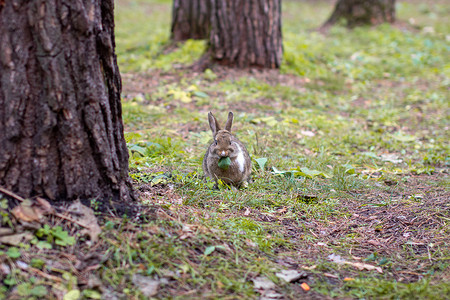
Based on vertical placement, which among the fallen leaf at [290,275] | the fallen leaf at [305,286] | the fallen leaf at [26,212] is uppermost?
the fallen leaf at [26,212]

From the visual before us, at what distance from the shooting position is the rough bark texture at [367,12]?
12086mm

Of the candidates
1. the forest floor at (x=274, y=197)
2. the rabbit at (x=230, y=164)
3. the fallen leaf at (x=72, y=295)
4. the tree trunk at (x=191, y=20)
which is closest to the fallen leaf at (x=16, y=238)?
the forest floor at (x=274, y=197)

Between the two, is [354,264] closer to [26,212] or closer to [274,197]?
[274,197]

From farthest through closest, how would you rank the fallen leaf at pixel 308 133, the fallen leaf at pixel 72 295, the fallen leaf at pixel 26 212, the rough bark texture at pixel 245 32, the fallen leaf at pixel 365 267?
the rough bark texture at pixel 245 32, the fallen leaf at pixel 308 133, the fallen leaf at pixel 365 267, the fallen leaf at pixel 26 212, the fallen leaf at pixel 72 295

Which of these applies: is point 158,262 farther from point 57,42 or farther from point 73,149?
point 57,42

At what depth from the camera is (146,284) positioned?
8.37ft

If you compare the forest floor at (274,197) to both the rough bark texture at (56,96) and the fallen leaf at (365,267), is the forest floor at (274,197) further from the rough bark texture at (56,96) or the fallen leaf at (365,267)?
the rough bark texture at (56,96)

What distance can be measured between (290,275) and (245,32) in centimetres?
555

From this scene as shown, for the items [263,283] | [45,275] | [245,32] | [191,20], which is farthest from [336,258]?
[191,20]

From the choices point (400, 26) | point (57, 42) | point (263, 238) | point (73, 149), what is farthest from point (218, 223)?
point (400, 26)

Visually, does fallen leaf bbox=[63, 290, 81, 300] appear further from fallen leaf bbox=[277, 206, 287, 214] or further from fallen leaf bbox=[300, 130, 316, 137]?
fallen leaf bbox=[300, 130, 316, 137]

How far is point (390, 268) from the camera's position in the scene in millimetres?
3016

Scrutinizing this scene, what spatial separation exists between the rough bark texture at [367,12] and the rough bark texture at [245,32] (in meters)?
5.07

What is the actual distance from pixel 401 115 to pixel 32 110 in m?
5.78
